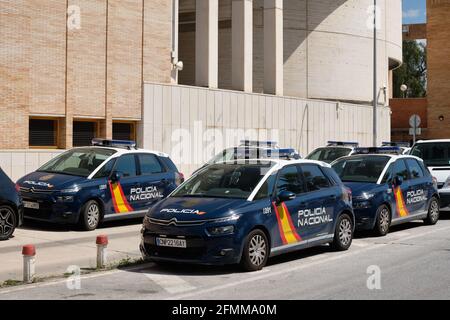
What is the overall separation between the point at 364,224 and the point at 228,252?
16.7 feet

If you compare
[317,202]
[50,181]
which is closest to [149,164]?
[50,181]

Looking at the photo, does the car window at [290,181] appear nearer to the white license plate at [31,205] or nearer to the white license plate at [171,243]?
the white license plate at [171,243]

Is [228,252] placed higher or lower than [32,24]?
lower

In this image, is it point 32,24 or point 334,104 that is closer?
point 32,24

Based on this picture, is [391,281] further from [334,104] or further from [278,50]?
[334,104]

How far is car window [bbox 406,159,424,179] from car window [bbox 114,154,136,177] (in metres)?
5.98

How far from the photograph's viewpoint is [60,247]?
1218 cm

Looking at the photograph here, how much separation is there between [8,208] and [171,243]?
4.31m

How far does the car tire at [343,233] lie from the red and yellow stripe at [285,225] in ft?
4.52

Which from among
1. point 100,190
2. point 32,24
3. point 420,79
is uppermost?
point 420,79

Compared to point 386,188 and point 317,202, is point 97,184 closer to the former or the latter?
point 317,202

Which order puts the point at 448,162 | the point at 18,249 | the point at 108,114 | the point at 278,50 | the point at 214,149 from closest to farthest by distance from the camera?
the point at 18,249 → the point at 448,162 → the point at 108,114 → the point at 214,149 → the point at 278,50
